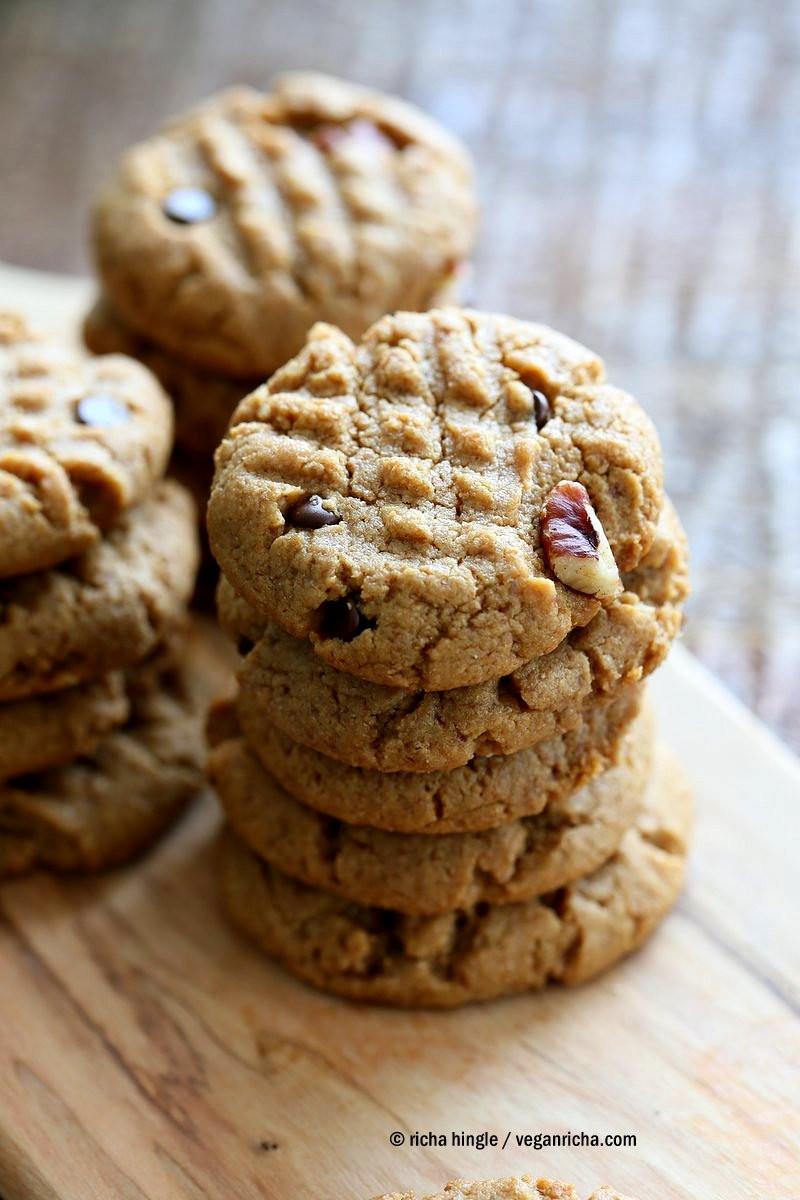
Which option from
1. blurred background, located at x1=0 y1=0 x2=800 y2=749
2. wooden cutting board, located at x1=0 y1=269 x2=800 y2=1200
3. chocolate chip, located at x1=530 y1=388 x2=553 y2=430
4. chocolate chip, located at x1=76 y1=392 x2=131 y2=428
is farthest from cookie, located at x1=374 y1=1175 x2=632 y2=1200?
blurred background, located at x1=0 y1=0 x2=800 y2=749

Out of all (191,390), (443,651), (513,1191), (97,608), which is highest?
(443,651)

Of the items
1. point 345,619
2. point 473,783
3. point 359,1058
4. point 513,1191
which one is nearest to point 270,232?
point 345,619

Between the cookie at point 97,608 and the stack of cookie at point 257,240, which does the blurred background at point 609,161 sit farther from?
the cookie at point 97,608

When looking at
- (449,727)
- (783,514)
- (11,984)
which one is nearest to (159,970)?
(11,984)

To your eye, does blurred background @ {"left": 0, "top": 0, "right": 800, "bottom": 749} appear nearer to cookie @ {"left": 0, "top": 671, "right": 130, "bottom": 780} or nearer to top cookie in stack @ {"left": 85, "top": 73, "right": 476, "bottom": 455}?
top cookie in stack @ {"left": 85, "top": 73, "right": 476, "bottom": 455}

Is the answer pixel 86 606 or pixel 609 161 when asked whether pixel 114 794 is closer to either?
pixel 86 606

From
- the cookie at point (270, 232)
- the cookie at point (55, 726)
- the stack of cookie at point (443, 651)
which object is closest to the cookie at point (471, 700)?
the stack of cookie at point (443, 651)

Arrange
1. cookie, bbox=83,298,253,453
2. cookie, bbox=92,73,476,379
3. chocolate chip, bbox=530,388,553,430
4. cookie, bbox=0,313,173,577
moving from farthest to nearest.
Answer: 1. cookie, bbox=83,298,253,453
2. cookie, bbox=92,73,476,379
3. cookie, bbox=0,313,173,577
4. chocolate chip, bbox=530,388,553,430
